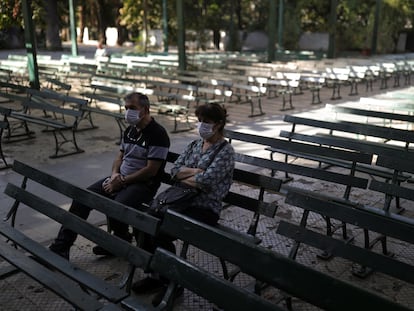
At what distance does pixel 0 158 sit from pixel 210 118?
4.99 m

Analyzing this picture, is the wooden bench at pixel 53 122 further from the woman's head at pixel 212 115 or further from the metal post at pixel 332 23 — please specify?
the metal post at pixel 332 23

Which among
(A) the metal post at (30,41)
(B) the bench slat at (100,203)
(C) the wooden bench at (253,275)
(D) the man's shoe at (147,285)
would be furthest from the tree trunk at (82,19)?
(C) the wooden bench at (253,275)

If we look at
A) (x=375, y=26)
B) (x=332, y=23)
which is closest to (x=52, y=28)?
(x=332, y=23)

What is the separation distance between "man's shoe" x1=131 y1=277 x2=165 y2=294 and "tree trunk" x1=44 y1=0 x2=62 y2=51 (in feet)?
109

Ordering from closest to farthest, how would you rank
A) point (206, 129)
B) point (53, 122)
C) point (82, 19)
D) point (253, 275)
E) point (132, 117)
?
point (253, 275) < point (206, 129) < point (132, 117) < point (53, 122) < point (82, 19)

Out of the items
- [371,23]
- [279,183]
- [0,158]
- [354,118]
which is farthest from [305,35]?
[279,183]

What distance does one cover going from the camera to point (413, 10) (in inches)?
1355

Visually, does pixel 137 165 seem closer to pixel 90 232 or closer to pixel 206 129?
pixel 206 129

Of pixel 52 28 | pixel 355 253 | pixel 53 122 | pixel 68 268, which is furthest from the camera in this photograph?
pixel 52 28

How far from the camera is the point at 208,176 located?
11.8ft

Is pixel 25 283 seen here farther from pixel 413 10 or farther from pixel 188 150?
pixel 413 10

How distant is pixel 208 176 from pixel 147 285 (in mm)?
964

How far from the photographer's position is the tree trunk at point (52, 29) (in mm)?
33250

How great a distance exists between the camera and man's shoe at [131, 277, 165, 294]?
3.58 metres
